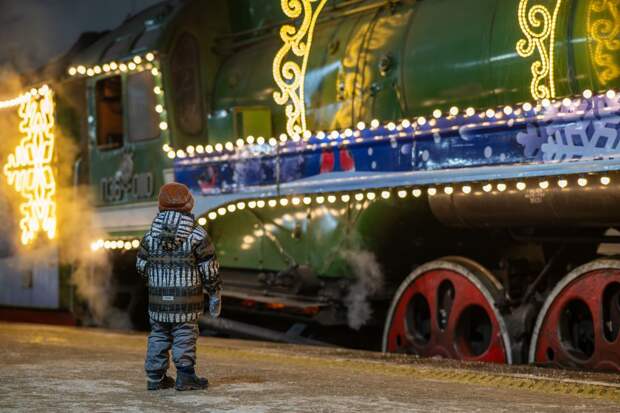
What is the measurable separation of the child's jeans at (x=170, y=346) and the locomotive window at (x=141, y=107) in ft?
13.5

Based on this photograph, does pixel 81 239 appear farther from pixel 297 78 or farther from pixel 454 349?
pixel 454 349

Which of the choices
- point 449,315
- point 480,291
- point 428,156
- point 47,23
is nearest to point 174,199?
point 428,156

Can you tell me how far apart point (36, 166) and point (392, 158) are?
5.53 metres

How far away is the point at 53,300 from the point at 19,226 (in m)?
1.13

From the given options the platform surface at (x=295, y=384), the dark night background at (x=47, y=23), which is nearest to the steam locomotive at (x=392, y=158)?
the platform surface at (x=295, y=384)

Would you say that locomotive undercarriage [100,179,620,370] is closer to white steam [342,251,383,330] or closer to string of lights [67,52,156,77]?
white steam [342,251,383,330]

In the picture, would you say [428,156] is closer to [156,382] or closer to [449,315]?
[449,315]

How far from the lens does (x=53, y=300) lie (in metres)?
11.4

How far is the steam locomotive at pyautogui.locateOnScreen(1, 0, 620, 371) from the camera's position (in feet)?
21.3

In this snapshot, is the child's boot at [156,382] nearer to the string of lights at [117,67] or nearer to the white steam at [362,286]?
the white steam at [362,286]

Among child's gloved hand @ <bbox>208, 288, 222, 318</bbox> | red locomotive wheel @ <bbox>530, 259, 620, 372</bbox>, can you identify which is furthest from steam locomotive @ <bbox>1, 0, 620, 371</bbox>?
child's gloved hand @ <bbox>208, 288, 222, 318</bbox>

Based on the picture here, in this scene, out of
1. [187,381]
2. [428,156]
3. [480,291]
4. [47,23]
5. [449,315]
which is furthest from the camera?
[47,23]

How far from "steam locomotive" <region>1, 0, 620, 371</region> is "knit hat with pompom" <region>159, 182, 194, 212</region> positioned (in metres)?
1.92

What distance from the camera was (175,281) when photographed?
19.1 ft
